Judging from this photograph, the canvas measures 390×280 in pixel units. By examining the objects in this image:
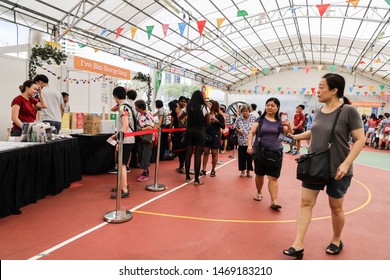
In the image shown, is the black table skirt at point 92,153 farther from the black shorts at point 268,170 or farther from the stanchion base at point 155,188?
the black shorts at point 268,170

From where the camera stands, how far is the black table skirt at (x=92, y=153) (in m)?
4.84

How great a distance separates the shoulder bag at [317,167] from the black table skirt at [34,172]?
9.06 feet

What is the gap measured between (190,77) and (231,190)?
16.1 metres

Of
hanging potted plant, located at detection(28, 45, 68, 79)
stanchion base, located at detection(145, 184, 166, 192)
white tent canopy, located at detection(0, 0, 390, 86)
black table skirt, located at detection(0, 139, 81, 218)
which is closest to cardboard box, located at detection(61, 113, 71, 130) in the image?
hanging potted plant, located at detection(28, 45, 68, 79)

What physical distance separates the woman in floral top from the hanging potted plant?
5.76 metres

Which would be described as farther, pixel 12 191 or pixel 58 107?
pixel 58 107

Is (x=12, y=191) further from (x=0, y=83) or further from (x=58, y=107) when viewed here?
(x=0, y=83)

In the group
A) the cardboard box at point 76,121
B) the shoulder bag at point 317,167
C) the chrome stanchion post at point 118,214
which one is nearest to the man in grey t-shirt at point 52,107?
the chrome stanchion post at point 118,214

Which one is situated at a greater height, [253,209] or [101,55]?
[101,55]

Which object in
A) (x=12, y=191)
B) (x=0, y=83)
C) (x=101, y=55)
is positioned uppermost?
(x=101, y=55)

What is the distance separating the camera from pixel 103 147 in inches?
195

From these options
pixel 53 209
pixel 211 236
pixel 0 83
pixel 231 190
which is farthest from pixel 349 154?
pixel 0 83

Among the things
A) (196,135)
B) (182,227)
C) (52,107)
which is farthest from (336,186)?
(52,107)

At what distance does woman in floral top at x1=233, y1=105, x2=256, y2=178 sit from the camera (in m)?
4.96
